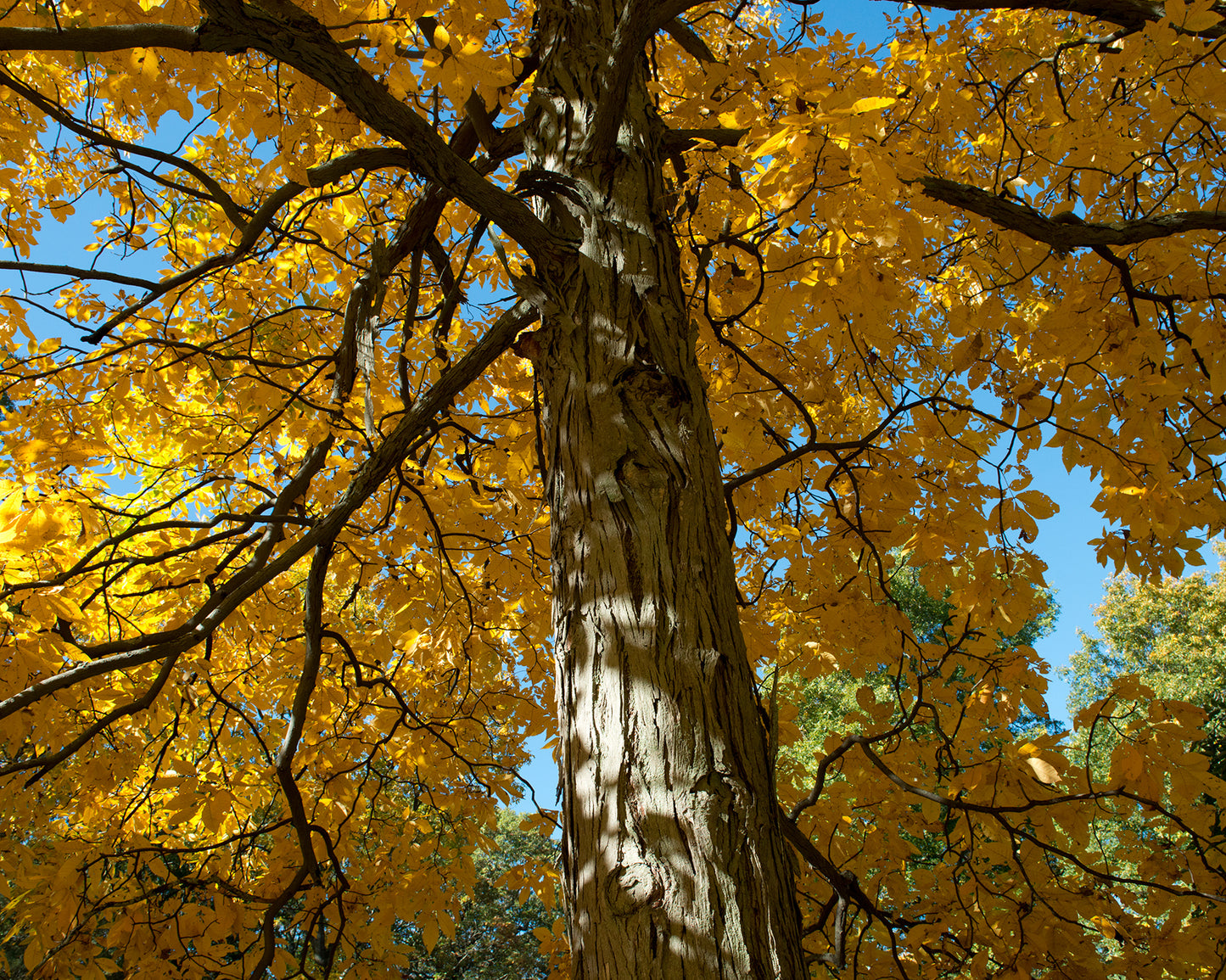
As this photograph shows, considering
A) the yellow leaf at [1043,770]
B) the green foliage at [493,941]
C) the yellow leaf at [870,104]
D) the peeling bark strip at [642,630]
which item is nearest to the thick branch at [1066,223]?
the yellow leaf at [870,104]

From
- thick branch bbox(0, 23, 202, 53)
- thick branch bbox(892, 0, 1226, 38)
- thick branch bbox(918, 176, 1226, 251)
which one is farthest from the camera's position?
thick branch bbox(892, 0, 1226, 38)

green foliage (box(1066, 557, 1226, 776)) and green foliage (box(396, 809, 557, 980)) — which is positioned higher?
green foliage (box(1066, 557, 1226, 776))

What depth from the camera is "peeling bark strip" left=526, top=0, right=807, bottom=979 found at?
1104 millimetres

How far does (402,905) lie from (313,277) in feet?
10.5

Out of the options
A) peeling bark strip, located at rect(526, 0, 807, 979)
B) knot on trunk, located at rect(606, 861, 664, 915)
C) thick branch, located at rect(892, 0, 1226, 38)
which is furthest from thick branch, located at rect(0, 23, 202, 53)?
thick branch, located at rect(892, 0, 1226, 38)

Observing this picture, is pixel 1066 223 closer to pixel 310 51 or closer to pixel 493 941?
pixel 310 51

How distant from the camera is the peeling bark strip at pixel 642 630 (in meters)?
1.10

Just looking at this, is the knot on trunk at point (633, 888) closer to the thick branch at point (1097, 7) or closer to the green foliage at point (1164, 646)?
the thick branch at point (1097, 7)

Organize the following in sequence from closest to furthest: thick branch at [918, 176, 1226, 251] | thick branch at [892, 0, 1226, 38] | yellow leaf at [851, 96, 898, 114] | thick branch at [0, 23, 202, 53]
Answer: yellow leaf at [851, 96, 898, 114] → thick branch at [0, 23, 202, 53] → thick branch at [918, 176, 1226, 251] → thick branch at [892, 0, 1226, 38]

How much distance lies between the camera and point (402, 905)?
10.5 ft

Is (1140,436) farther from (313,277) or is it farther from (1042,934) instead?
(313,277)

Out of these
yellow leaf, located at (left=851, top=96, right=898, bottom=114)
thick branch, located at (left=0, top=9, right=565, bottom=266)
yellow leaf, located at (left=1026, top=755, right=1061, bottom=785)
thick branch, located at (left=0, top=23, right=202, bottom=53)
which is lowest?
yellow leaf, located at (left=1026, top=755, right=1061, bottom=785)

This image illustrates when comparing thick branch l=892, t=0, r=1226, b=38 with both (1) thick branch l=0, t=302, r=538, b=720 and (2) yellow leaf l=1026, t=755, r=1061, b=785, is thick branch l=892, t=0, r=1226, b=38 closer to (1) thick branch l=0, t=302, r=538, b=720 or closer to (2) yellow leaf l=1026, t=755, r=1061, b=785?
(1) thick branch l=0, t=302, r=538, b=720

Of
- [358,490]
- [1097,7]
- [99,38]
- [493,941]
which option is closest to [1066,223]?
[1097,7]
